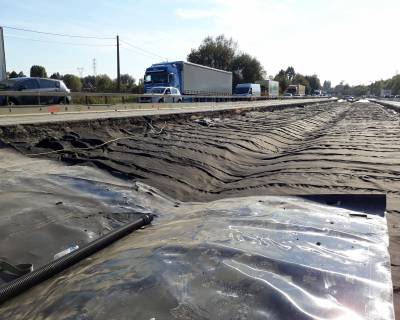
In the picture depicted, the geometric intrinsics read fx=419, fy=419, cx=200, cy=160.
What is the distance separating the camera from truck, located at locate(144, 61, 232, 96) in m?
37.8

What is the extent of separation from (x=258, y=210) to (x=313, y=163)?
4267mm

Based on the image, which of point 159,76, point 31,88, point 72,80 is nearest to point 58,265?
point 31,88

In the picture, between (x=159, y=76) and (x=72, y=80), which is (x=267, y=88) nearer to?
(x=72, y=80)

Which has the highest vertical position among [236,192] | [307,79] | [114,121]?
[307,79]

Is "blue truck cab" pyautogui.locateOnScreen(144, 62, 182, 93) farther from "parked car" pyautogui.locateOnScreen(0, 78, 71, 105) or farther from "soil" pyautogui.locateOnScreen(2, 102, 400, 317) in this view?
"soil" pyautogui.locateOnScreen(2, 102, 400, 317)

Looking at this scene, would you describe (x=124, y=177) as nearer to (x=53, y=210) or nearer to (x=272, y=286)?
(x=53, y=210)

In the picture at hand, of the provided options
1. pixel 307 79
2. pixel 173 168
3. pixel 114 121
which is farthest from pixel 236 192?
pixel 307 79

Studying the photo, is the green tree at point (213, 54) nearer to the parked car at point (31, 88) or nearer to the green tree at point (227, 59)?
the green tree at point (227, 59)

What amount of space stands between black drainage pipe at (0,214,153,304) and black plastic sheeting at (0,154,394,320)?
75 millimetres

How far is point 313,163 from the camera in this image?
959 centimetres

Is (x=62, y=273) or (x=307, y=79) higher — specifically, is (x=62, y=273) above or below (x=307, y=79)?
below

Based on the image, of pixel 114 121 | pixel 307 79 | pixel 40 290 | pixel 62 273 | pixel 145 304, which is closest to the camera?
pixel 145 304

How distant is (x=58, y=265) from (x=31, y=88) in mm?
19608

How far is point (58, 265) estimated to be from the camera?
3703mm
